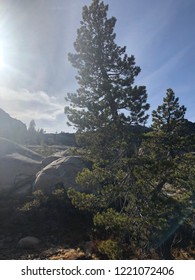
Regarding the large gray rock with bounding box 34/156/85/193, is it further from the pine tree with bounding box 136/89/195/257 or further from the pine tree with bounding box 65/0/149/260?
the pine tree with bounding box 136/89/195/257

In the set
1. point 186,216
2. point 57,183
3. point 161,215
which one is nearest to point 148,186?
point 161,215

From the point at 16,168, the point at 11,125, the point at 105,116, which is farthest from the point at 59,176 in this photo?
the point at 11,125

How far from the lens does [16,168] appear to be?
2497 cm

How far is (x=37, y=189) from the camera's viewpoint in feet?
72.8

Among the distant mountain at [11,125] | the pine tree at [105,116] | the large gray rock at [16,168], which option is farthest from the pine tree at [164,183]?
the distant mountain at [11,125]

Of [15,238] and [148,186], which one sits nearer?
[148,186]

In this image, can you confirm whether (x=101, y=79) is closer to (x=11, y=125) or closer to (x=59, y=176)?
(x=59, y=176)

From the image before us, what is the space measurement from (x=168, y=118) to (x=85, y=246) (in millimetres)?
13023

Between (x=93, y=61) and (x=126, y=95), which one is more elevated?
(x=93, y=61)

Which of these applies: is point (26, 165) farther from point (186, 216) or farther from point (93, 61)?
point (186, 216)

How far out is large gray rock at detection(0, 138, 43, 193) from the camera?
23555 mm

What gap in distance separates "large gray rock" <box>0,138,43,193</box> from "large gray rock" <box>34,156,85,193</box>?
5.25 feet

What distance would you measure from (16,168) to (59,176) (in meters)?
5.15

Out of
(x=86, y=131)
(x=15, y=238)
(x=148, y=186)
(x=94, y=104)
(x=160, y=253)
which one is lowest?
(x=15, y=238)
